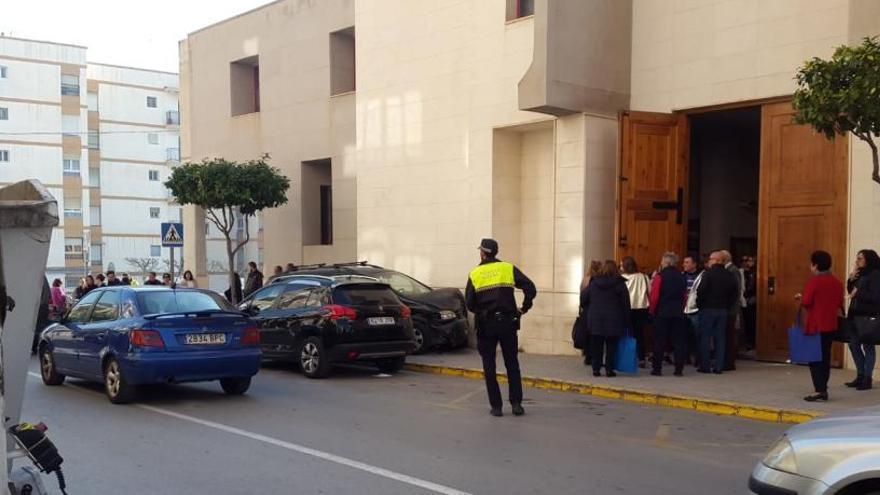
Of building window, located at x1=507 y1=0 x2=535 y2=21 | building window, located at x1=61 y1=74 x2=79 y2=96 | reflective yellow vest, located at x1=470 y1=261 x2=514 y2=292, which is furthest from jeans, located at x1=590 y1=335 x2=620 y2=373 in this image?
building window, located at x1=61 y1=74 x2=79 y2=96

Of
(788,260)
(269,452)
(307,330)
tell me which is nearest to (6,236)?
(269,452)

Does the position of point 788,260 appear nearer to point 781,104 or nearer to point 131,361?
point 781,104

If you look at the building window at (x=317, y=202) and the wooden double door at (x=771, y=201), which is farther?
the building window at (x=317, y=202)

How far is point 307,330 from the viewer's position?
12.7m

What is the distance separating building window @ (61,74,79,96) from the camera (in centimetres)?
5662

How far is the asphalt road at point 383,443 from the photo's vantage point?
257 inches

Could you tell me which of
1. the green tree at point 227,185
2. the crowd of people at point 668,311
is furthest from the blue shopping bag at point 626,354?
the green tree at point 227,185

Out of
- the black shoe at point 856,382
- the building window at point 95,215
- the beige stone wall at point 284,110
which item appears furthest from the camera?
the building window at point 95,215

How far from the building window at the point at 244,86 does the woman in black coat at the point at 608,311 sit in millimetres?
16177

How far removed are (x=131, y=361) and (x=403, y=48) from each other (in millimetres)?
10500

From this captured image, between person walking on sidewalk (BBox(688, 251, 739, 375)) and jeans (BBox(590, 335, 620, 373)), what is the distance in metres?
1.30

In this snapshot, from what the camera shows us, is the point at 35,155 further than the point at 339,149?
Yes

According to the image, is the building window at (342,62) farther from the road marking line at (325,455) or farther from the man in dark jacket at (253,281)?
the road marking line at (325,455)

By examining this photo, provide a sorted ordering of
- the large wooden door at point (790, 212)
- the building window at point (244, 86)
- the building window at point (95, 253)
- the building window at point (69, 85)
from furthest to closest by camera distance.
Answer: the building window at point (95, 253)
the building window at point (69, 85)
the building window at point (244, 86)
the large wooden door at point (790, 212)
